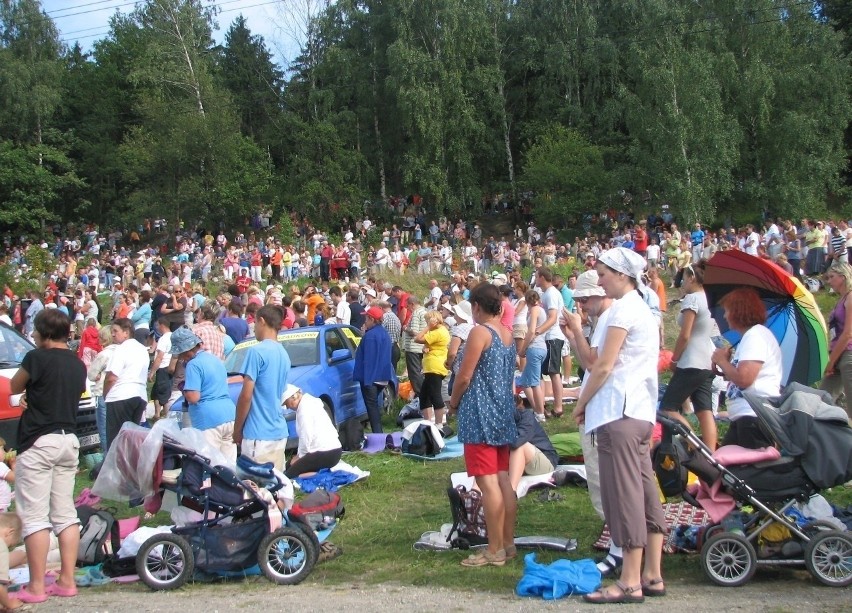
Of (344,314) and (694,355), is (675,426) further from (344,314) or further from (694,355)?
(344,314)

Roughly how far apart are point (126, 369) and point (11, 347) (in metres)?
2.78

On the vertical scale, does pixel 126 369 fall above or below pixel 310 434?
above

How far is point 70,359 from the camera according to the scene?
602cm

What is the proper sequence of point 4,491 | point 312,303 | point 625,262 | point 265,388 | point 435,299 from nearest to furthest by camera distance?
1. point 625,262
2. point 265,388
3. point 4,491
4. point 435,299
5. point 312,303

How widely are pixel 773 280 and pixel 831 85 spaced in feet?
125

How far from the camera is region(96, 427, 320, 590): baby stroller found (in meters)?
6.15

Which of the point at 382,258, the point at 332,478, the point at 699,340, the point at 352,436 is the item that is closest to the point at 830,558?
the point at 699,340

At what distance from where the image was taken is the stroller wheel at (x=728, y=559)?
5.39 meters

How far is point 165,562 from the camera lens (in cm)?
618

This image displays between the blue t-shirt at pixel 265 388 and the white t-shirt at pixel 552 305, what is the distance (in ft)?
17.5

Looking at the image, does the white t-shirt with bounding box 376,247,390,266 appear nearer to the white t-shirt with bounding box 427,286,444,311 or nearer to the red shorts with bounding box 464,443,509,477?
the white t-shirt with bounding box 427,286,444,311

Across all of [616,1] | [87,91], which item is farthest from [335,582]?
[87,91]

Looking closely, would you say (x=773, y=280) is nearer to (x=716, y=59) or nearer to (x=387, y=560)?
(x=387, y=560)

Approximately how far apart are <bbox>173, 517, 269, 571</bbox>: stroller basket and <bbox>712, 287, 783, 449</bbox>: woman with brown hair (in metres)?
3.31
